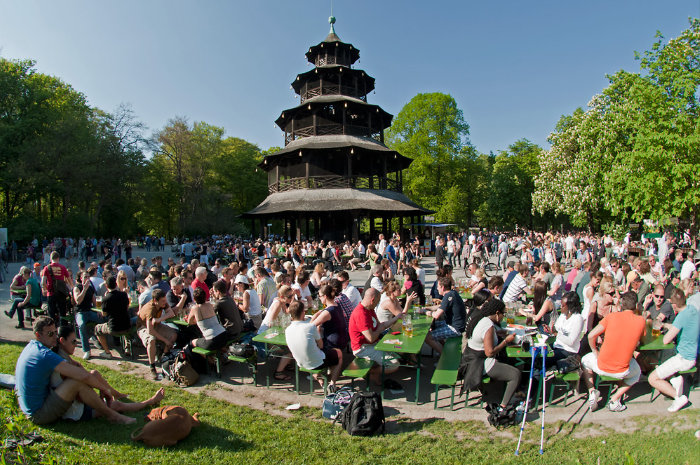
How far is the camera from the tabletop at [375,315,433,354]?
5.40 m

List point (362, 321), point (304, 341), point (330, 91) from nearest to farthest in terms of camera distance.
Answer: point (304, 341)
point (362, 321)
point (330, 91)

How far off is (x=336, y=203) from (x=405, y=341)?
2029cm

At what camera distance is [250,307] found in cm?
747

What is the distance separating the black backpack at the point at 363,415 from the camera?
15.1ft

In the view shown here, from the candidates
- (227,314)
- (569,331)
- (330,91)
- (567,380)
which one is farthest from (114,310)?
(330,91)

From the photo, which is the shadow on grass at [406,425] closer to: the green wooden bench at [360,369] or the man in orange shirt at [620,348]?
the green wooden bench at [360,369]

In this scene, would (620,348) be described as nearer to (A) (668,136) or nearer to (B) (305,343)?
(B) (305,343)

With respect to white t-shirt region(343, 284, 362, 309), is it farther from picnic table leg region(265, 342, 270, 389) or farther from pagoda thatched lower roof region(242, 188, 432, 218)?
pagoda thatched lower roof region(242, 188, 432, 218)

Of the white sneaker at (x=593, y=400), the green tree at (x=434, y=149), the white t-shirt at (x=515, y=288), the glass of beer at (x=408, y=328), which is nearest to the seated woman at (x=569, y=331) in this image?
the white sneaker at (x=593, y=400)

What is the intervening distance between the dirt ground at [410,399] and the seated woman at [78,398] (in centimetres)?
96

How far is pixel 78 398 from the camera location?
184 inches

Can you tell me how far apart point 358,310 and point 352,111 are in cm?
2642

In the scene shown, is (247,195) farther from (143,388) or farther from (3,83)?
(143,388)

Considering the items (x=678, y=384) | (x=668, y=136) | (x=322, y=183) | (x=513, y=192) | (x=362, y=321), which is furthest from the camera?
(x=513, y=192)
